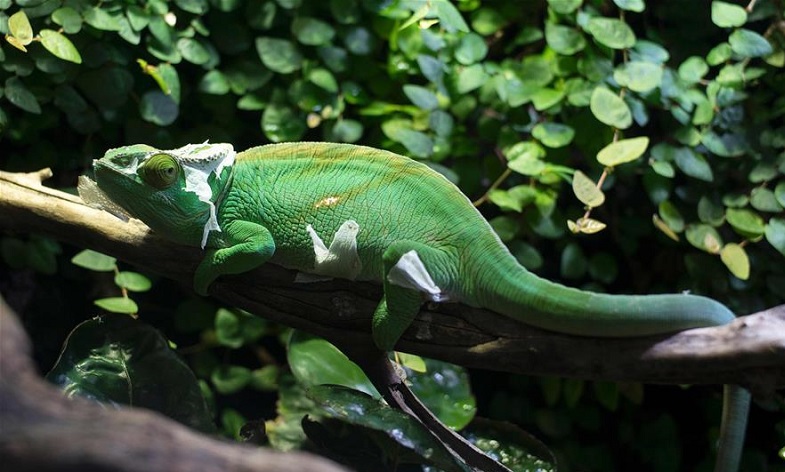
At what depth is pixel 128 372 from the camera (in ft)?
5.61

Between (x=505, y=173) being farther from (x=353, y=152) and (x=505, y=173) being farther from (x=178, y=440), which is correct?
(x=178, y=440)

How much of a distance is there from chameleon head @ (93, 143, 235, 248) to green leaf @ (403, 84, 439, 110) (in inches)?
29.8

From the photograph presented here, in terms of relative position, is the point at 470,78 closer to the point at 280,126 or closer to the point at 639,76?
the point at 639,76

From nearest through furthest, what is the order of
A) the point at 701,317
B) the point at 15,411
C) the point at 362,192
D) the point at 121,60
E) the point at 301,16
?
the point at 15,411 → the point at 701,317 → the point at 362,192 → the point at 121,60 → the point at 301,16

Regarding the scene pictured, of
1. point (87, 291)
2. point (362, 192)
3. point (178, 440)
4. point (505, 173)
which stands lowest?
point (87, 291)

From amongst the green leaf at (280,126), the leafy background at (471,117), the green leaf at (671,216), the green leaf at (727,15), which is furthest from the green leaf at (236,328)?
the green leaf at (727,15)

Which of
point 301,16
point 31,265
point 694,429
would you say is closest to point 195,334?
point 31,265

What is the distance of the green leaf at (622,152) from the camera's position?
2135mm

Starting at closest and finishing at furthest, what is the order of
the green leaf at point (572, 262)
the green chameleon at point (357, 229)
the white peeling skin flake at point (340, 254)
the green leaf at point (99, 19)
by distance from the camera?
the green chameleon at point (357, 229)
the white peeling skin flake at point (340, 254)
the green leaf at point (99, 19)
the green leaf at point (572, 262)

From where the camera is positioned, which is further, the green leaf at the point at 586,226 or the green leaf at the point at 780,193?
the green leaf at the point at 780,193

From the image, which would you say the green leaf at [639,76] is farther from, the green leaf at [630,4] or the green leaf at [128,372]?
the green leaf at [128,372]

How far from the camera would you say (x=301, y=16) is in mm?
2348

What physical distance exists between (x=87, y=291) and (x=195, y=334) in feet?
1.25

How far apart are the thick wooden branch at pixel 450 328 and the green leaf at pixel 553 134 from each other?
35.1 inches
